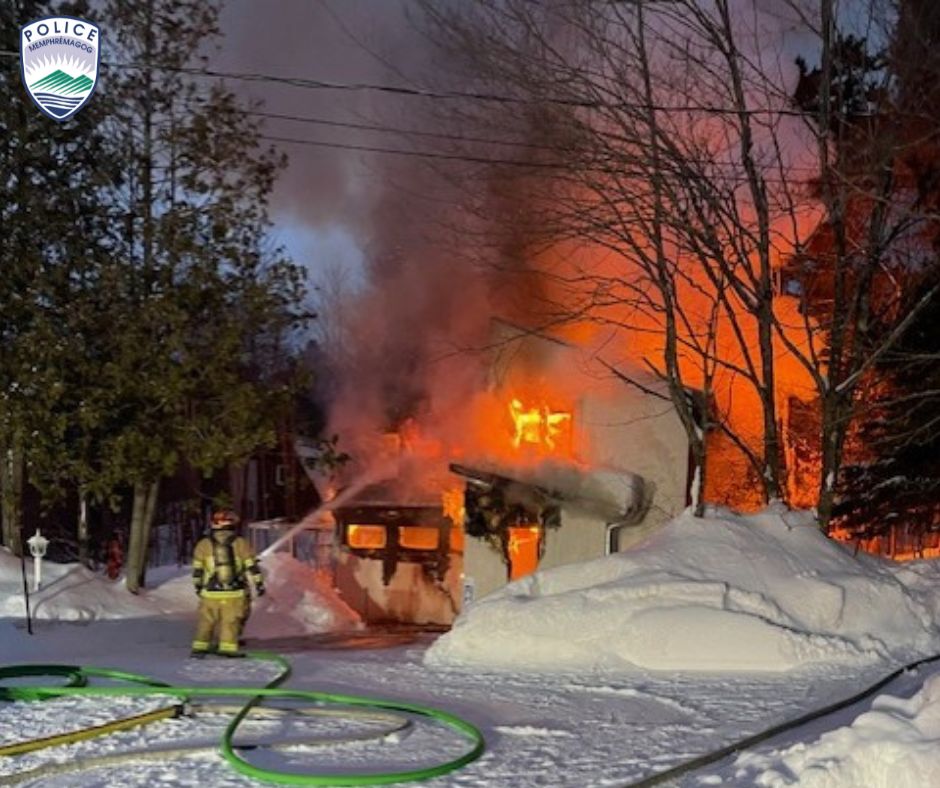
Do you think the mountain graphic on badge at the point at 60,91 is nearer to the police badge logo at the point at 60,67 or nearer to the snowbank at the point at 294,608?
the police badge logo at the point at 60,67

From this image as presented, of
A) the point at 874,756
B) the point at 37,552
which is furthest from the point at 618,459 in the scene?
the point at 874,756

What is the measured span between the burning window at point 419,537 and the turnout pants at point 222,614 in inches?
486

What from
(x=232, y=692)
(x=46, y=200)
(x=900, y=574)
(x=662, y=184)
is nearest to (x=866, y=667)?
(x=900, y=574)

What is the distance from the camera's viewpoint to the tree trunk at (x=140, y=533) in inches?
607

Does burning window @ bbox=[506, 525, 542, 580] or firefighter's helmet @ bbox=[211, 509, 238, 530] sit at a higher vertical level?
firefighter's helmet @ bbox=[211, 509, 238, 530]

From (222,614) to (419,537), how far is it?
12496mm

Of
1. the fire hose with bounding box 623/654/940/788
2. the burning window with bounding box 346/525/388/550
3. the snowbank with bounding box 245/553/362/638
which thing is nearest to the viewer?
the fire hose with bounding box 623/654/940/788

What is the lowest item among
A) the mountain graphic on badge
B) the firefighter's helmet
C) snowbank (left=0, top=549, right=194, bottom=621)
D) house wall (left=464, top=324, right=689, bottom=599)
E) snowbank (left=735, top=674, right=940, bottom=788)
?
snowbank (left=0, top=549, right=194, bottom=621)

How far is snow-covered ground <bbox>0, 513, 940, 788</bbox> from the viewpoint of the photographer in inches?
191

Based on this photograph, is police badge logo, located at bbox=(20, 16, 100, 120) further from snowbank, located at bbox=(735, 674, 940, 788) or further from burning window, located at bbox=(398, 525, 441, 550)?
burning window, located at bbox=(398, 525, 441, 550)

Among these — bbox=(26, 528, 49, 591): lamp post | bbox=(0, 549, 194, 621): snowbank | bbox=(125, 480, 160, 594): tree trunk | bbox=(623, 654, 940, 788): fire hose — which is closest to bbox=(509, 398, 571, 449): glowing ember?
bbox=(125, 480, 160, 594): tree trunk

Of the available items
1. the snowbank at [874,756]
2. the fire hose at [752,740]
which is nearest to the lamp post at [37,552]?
the fire hose at [752,740]

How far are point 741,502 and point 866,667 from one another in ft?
32.6

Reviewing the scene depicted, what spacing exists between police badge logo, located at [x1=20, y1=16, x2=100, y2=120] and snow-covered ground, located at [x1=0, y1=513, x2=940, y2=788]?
4.59 m
